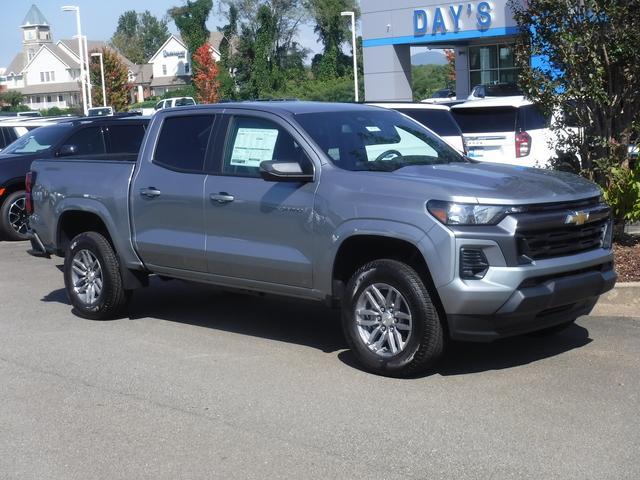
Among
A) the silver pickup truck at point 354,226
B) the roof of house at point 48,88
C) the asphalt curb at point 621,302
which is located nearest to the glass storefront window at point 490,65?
the asphalt curb at point 621,302

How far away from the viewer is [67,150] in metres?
13.5

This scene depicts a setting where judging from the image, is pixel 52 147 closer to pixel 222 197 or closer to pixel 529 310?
pixel 222 197

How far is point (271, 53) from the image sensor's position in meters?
77.4

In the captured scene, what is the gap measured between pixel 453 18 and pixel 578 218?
89.7 ft

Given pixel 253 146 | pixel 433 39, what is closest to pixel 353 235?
pixel 253 146

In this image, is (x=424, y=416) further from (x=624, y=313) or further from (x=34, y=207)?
(x=34, y=207)

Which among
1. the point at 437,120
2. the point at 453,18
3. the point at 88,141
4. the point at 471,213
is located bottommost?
the point at 471,213

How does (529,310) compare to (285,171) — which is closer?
(529,310)

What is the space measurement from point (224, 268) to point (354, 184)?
1469mm

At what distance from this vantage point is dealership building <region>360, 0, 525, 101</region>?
105 ft

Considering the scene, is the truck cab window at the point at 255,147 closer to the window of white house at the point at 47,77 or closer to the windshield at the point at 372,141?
the windshield at the point at 372,141

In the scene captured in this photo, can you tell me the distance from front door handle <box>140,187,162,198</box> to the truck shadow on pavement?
4.37 ft

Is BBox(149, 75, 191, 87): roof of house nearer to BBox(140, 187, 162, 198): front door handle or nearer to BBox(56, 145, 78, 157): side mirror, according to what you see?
BBox(56, 145, 78, 157): side mirror

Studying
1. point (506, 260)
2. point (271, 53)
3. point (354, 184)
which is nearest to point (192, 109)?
point (354, 184)
